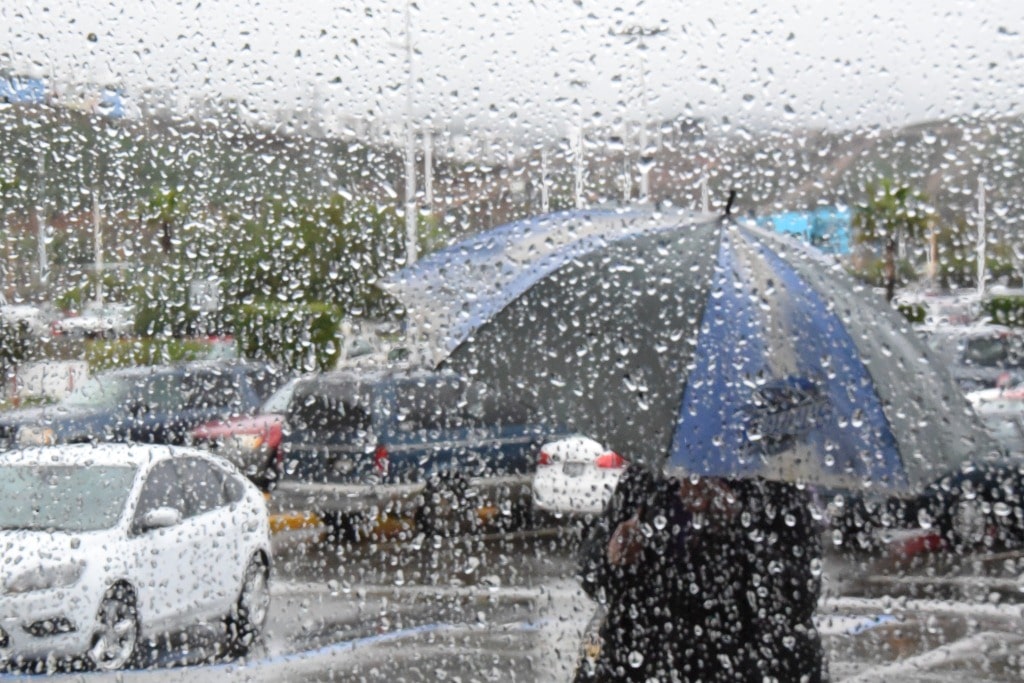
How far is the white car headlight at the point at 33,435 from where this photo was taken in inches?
190

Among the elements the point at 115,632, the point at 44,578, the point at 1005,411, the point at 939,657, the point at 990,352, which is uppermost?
the point at 990,352

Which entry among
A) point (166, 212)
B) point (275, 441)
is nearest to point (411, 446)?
point (166, 212)

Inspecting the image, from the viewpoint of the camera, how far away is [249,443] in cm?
555

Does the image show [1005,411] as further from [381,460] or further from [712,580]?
[381,460]

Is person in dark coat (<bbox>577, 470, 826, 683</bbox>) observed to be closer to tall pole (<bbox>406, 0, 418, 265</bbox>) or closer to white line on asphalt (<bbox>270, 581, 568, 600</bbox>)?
tall pole (<bbox>406, 0, 418, 265</bbox>)

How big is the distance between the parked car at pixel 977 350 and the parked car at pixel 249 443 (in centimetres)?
284

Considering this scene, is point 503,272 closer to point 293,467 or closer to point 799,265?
point 799,265

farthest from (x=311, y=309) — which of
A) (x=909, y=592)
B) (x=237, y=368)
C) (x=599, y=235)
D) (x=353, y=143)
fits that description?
(x=909, y=592)

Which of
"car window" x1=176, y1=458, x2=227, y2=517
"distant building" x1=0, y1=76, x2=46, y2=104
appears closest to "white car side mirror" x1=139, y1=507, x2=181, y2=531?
"car window" x1=176, y1=458, x2=227, y2=517

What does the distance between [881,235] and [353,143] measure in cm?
122

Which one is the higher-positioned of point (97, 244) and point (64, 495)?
point (97, 244)

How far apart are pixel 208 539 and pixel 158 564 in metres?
0.32

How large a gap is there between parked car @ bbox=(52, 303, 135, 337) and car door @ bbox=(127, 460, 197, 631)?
23.5 inches

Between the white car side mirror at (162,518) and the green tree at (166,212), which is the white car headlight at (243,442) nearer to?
the white car side mirror at (162,518)
